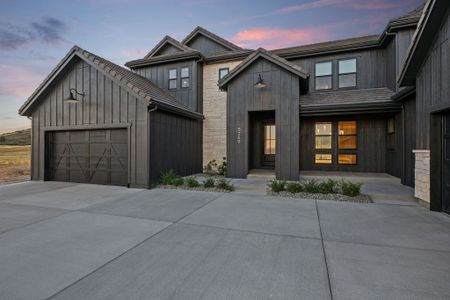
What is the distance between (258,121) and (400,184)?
21.4 feet

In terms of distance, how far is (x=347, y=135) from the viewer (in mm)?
10445

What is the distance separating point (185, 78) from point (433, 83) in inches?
414

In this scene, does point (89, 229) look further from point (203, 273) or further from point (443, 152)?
point (443, 152)

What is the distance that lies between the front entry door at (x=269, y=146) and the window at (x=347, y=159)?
330cm

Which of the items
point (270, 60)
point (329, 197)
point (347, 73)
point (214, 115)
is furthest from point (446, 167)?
point (214, 115)

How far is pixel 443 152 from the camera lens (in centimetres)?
504

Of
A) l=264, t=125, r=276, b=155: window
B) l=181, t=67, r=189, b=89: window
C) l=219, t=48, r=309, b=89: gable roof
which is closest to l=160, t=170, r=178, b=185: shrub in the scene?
l=219, t=48, r=309, b=89: gable roof

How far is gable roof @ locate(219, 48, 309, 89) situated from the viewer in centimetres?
864

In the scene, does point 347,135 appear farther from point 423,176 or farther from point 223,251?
point 223,251

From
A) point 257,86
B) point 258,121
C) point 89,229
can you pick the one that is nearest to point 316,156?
point 258,121

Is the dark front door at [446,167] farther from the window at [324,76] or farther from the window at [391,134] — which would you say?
the window at [324,76]

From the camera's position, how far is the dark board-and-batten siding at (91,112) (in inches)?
319

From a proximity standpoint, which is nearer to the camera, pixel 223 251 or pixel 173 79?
pixel 223 251

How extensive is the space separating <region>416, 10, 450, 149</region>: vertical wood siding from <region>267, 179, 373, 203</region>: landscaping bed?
203 centimetres
